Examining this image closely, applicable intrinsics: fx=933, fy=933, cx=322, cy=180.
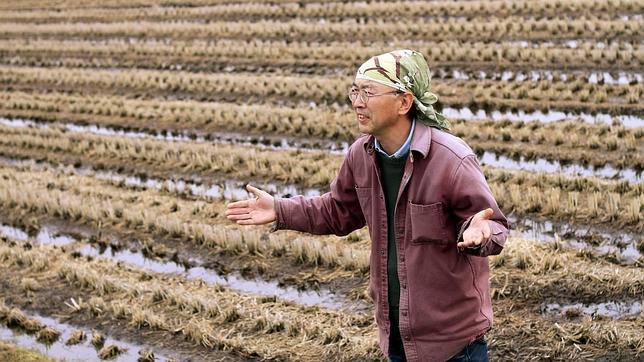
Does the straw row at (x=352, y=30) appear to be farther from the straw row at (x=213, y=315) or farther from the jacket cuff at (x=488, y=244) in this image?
the jacket cuff at (x=488, y=244)

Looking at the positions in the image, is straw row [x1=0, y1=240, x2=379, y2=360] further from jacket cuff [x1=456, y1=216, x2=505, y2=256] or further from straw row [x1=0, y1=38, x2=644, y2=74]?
straw row [x1=0, y1=38, x2=644, y2=74]

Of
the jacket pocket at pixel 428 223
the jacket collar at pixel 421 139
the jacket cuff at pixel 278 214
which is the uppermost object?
the jacket collar at pixel 421 139

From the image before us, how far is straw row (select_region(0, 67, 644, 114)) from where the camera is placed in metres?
14.7

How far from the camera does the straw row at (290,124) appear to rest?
1210cm

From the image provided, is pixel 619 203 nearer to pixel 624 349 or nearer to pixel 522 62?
pixel 624 349

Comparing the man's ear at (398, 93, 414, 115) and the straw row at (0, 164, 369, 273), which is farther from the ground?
the man's ear at (398, 93, 414, 115)

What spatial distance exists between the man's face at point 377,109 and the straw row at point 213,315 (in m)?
3.17

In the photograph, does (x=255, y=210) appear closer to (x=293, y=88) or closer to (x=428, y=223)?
(x=428, y=223)

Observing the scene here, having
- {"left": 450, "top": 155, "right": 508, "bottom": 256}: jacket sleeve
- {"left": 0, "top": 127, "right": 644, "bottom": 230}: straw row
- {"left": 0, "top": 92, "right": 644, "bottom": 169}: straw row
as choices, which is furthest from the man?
{"left": 0, "top": 92, "right": 644, "bottom": 169}: straw row

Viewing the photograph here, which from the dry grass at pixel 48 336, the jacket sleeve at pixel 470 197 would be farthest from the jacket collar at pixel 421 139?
the dry grass at pixel 48 336

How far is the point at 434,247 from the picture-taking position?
3711 mm

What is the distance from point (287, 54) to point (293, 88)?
153 inches

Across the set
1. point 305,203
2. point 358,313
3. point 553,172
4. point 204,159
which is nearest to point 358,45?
point 204,159

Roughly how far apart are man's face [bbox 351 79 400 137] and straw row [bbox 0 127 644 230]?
6103 mm
